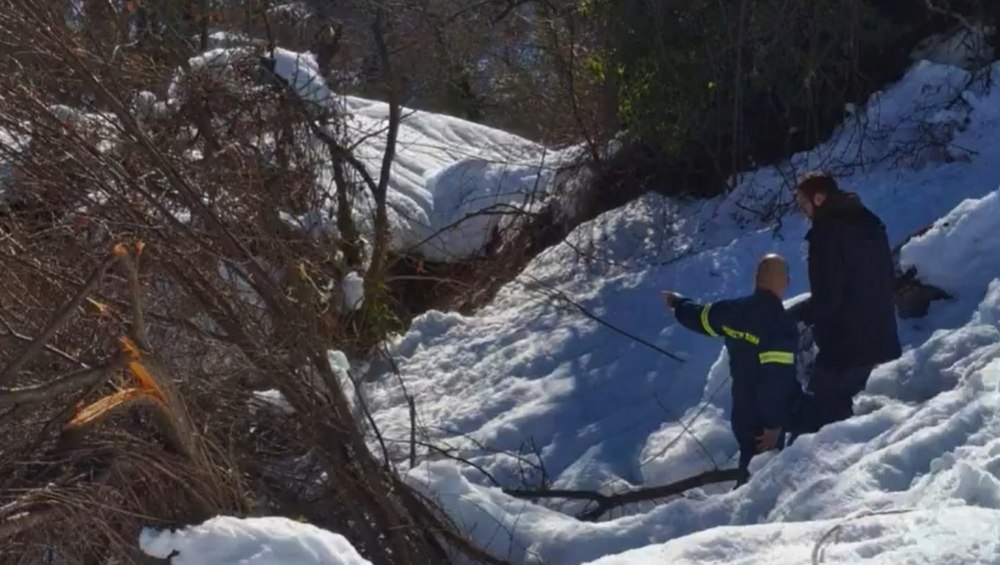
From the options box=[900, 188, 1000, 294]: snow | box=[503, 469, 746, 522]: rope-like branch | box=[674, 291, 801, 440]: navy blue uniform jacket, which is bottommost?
box=[503, 469, 746, 522]: rope-like branch

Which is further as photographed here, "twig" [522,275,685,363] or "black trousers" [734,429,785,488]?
"twig" [522,275,685,363]

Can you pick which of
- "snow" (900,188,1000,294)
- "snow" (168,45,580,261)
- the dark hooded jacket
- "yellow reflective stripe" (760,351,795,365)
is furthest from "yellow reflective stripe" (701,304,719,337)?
"snow" (168,45,580,261)

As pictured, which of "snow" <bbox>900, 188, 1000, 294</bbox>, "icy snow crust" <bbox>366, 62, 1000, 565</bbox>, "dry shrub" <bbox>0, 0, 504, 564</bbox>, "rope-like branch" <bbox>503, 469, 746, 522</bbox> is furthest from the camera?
"snow" <bbox>900, 188, 1000, 294</bbox>

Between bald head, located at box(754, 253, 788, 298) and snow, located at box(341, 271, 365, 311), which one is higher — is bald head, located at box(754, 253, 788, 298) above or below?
above

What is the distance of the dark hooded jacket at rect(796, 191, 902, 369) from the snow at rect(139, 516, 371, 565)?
3516 millimetres

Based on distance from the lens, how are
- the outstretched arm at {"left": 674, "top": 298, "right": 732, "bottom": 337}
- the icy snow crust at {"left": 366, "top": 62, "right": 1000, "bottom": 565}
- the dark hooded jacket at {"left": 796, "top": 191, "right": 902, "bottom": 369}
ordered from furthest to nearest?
the outstretched arm at {"left": 674, "top": 298, "right": 732, "bottom": 337}
the dark hooded jacket at {"left": 796, "top": 191, "right": 902, "bottom": 369}
the icy snow crust at {"left": 366, "top": 62, "right": 1000, "bottom": 565}

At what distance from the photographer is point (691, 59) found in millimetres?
11055

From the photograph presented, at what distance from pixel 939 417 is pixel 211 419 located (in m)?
2.98

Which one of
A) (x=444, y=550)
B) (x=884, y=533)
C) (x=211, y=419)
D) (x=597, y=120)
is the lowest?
(x=444, y=550)

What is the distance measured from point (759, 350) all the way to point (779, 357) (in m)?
0.10

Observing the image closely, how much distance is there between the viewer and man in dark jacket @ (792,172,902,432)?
23.0 ft

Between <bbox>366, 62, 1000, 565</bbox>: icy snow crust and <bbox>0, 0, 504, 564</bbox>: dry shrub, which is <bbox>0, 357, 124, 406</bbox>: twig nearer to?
<bbox>0, 0, 504, 564</bbox>: dry shrub

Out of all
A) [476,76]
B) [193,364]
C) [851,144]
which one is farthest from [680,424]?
Result: [476,76]

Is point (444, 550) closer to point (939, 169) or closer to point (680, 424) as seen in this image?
point (680, 424)
